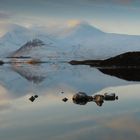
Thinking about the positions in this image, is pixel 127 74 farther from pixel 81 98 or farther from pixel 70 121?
pixel 70 121

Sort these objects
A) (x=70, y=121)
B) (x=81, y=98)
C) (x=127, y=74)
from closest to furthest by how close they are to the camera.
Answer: (x=70, y=121)
(x=81, y=98)
(x=127, y=74)

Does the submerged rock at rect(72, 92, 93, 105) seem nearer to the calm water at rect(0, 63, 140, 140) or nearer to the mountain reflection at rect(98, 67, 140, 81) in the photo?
the calm water at rect(0, 63, 140, 140)

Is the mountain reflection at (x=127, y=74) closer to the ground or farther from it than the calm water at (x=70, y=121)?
farther from it

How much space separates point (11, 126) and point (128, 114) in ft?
28.5

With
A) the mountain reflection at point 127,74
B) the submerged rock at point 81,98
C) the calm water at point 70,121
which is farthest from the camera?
the mountain reflection at point 127,74

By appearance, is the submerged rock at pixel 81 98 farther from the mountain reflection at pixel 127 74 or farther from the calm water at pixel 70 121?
the mountain reflection at pixel 127 74

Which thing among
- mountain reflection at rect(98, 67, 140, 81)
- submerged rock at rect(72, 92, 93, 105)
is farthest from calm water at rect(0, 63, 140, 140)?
mountain reflection at rect(98, 67, 140, 81)

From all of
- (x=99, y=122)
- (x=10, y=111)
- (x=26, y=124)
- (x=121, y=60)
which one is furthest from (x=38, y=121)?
(x=121, y=60)

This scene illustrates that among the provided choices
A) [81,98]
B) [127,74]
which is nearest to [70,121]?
[81,98]

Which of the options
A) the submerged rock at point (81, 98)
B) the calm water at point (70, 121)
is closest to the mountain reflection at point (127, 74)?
the submerged rock at point (81, 98)

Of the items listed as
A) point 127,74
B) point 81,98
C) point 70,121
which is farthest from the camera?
point 127,74

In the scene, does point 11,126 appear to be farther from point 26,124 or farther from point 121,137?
point 121,137

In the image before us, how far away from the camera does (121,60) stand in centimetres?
15012

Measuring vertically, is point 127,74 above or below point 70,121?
above
